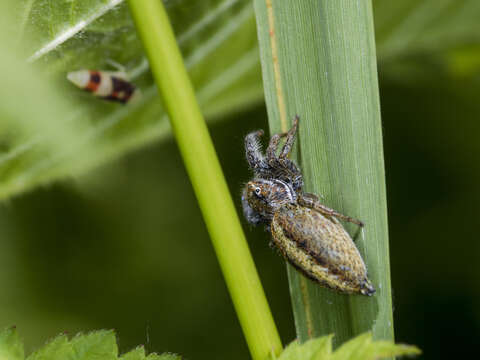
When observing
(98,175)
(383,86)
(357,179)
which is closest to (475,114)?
(383,86)

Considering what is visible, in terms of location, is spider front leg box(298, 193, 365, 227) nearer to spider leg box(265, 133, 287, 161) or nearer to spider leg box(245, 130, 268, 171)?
spider leg box(265, 133, 287, 161)

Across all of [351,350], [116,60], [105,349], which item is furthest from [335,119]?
[116,60]

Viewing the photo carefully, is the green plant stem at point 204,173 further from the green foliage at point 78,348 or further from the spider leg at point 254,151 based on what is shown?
the spider leg at point 254,151

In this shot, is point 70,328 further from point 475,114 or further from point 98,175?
point 475,114

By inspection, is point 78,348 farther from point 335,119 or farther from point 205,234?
point 205,234

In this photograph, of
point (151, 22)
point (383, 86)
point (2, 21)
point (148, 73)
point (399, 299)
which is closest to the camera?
point (151, 22)

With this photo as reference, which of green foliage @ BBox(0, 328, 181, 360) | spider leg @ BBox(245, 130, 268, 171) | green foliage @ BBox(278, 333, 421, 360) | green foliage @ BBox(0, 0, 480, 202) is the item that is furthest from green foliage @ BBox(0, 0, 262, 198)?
green foliage @ BBox(278, 333, 421, 360)

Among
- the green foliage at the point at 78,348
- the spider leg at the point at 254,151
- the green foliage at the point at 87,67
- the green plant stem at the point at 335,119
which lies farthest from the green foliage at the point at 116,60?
the green foliage at the point at 78,348
